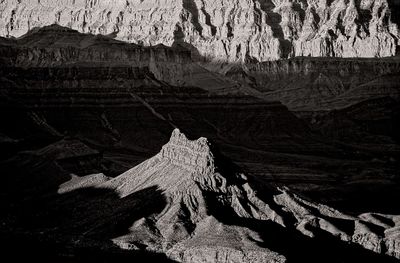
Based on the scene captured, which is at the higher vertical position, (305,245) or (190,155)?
(190,155)

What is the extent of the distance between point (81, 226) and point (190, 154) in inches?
379

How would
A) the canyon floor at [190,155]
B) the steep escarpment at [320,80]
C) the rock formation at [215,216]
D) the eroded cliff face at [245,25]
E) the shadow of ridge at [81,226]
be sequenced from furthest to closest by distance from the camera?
the eroded cliff face at [245,25] → the steep escarpment at [320,80] → the canyon floor at [190,155] → the shadow of ridge at [81,226] → the rock formation at [215,216]

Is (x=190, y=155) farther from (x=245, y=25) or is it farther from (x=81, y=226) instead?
(x=245, y=25)

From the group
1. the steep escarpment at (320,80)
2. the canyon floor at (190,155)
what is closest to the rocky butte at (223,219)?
the canyon floor at (190,155)

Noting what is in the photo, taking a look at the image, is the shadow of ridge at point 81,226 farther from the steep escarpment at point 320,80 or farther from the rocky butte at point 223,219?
the steep escarpment at point 320,80

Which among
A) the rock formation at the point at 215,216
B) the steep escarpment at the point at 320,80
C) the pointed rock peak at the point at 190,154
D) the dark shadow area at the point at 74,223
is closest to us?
the rock formation at the point at 215,216

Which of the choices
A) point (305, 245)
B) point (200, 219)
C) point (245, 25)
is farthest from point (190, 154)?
point (245, 25)

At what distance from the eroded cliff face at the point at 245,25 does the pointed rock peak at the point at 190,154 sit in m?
100

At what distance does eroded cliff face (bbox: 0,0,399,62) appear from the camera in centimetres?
18238

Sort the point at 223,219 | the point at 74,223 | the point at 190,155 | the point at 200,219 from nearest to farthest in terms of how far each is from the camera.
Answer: the point at 223,219, the point at 200,219, the point at 74,223, the point at 190,155

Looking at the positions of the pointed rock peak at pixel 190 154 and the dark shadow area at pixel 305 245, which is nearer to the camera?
the dark shadow area at pixel 305 245

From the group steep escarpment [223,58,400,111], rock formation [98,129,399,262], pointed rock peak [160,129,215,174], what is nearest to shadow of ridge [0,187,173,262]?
rock formation [98,129,399,262]

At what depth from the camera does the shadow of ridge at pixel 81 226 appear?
6731cm

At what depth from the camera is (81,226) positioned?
2879 inches
